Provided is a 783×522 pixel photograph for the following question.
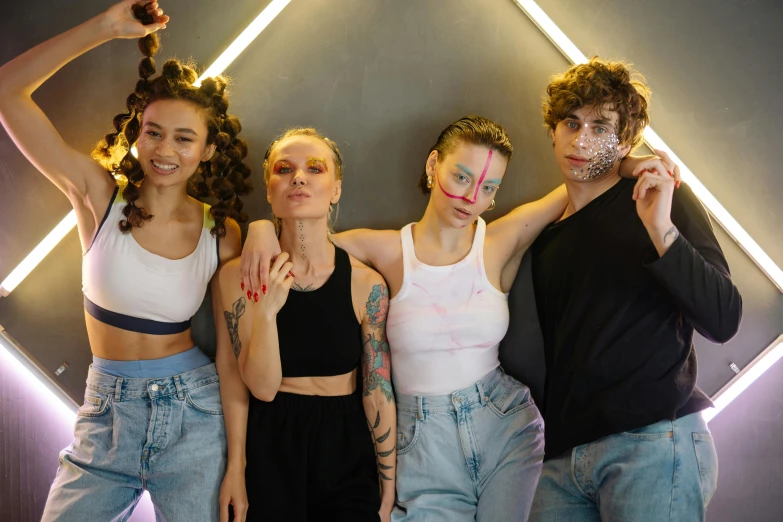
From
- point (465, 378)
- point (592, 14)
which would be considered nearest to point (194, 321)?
point (465, 378)

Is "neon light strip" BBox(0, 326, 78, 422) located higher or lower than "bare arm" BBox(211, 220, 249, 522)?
higher

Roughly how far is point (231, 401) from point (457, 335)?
3.09ft

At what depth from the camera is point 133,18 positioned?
232 cm

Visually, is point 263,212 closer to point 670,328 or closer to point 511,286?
point 511,286

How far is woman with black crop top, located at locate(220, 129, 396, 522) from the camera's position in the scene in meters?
2.30

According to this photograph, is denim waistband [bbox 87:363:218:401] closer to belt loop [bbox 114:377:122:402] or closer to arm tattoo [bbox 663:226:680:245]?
belt loop [bbox 114:377:122:402]

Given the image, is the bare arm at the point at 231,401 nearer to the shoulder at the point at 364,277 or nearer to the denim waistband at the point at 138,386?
the denim waistband at the point at 138,386

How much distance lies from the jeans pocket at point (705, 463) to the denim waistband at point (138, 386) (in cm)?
189

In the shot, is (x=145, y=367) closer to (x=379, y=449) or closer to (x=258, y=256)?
(x=258, y=256)

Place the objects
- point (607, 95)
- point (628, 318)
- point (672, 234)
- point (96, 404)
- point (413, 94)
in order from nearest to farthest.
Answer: point (672, 234) < point (628, 318) < point (607, 95) < point (96, 404) < point (413, 94)

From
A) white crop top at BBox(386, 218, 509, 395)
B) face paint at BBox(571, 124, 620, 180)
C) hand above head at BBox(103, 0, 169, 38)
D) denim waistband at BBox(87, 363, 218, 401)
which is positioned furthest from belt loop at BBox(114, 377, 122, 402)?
face paint at BBox(571, 124, 620, 180)

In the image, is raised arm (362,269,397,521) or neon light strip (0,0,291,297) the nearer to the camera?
raised arm (362,269,397,521)

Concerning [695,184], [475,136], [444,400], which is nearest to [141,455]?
[444,400]

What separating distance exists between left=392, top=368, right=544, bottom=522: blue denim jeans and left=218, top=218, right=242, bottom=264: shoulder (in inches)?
36.9
